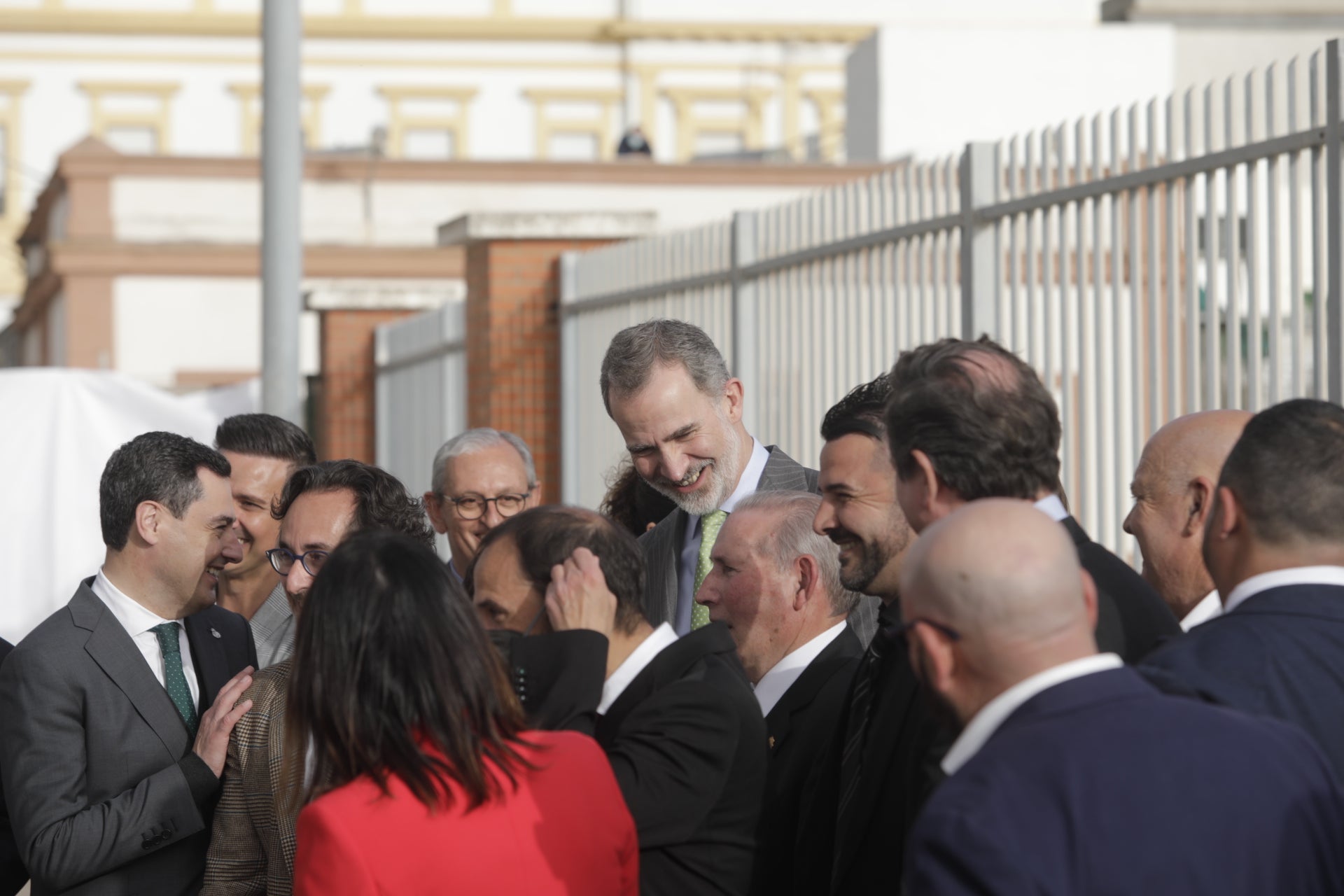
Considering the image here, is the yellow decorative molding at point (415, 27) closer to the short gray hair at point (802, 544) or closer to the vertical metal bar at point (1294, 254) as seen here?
the vertical metal bar at point (1294, 254)

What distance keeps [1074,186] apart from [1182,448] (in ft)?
5.96

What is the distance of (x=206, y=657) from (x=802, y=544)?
137 cm

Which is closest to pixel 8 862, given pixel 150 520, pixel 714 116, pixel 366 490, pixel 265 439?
pixel 150 520

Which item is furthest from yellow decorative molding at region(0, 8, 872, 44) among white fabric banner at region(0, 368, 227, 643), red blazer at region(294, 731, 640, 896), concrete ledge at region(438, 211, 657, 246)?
red blazer at region(294, 731, 640, 896)

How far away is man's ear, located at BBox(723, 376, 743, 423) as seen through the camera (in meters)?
4.69

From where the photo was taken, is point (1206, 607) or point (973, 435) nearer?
point (973, 435)

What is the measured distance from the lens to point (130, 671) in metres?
3.68

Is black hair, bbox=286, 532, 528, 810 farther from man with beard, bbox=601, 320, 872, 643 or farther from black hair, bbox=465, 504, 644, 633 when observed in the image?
man with beard, bbox=601, 320, 872, 643

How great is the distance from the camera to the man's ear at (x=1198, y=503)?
3670mm

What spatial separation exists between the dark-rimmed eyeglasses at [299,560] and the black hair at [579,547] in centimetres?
88

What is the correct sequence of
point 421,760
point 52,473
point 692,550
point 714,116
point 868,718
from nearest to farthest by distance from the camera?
1. point 421,760
2. point 868,718
3. point 692,550
4. point 52,473
5. point 714,116

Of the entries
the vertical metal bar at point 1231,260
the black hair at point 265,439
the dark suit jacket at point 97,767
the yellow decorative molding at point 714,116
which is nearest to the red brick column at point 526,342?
the black hair at point 265,439

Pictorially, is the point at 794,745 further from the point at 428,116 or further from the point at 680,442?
the point at 428,116

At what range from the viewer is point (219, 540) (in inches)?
155
